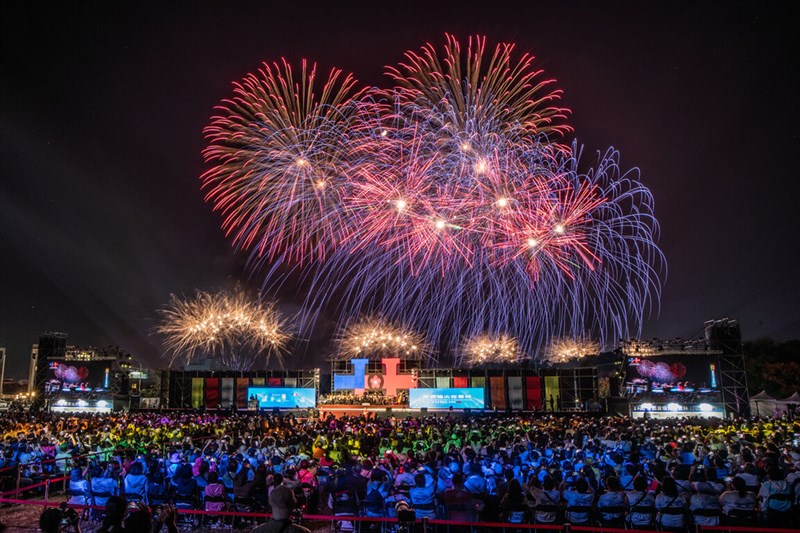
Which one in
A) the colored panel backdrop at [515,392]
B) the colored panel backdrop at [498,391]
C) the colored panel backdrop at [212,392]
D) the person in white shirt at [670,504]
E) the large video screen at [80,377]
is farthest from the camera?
the colored panel backdrop at [212,392]

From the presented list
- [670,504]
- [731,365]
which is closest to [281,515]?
[670,504]

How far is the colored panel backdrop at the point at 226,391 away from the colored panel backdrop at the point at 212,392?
317 mm

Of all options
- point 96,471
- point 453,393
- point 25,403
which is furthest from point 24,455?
point 25,403

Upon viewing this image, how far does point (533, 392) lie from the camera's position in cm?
3775

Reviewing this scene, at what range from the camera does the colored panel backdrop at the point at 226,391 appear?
135 feet

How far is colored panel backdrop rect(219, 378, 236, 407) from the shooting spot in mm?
41188

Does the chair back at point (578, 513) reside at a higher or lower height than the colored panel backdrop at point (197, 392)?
lower

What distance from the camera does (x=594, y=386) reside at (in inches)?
1422

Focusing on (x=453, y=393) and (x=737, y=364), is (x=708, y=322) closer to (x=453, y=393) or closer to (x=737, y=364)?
(x=737, y=364)

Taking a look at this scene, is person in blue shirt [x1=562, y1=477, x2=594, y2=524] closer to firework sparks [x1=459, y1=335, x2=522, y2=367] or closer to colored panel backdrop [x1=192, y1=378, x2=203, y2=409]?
colored panel backdrop [x1=192, y1=378, x2=203, y2=409]

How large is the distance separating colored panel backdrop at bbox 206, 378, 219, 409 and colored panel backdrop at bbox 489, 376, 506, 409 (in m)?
19.9

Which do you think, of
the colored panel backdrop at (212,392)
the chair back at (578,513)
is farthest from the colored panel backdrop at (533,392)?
the chair back at (578,513)

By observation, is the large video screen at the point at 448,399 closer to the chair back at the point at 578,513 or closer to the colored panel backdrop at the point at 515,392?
the colored panel backdrop at the point at 515,392

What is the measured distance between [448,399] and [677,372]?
13.7 m
